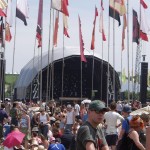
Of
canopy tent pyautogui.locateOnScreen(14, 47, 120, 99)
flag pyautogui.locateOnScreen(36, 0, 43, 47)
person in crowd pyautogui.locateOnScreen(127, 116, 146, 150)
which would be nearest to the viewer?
person in crowd pyautogui.locateOnScreen(127, 116, 146, 150)

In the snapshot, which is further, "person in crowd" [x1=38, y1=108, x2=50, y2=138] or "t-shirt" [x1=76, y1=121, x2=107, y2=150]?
"person in crowd" [x1=38, y1=108, x2=50, y2=138]

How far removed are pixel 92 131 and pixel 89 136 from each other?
3.2 inches

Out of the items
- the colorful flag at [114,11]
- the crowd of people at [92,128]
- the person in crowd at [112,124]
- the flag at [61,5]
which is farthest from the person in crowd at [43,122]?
the colorful flag at [114,11]

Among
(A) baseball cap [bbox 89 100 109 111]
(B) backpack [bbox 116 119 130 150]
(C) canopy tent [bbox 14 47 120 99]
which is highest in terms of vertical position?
(C) canopy tent [bbox 14 47 120 99]

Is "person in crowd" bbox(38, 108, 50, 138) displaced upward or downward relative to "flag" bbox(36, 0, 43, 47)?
downward

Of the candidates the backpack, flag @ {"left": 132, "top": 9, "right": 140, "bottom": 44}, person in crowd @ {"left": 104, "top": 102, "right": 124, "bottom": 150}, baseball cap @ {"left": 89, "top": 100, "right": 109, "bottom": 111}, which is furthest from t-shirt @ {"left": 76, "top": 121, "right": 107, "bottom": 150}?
flag @ {"left": 132, "top": 9, "right": 140, "bottom": 44}

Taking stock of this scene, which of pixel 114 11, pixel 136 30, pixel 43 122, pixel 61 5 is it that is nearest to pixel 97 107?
pixel 43 122

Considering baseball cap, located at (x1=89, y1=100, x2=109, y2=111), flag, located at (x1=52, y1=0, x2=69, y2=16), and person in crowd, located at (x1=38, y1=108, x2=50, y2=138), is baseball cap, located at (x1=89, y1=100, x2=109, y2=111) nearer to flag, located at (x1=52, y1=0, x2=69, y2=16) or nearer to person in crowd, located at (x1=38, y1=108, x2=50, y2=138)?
person in crowd, located at (x1=38, y1=108, x2=50, y2=138)

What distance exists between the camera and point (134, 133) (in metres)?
9.26

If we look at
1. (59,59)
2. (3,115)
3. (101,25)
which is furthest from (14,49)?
(59,59)

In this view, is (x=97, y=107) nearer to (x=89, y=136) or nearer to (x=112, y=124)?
(x=89, y=136)

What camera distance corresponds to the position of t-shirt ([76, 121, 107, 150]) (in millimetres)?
6230

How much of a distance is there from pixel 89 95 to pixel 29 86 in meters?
6.44

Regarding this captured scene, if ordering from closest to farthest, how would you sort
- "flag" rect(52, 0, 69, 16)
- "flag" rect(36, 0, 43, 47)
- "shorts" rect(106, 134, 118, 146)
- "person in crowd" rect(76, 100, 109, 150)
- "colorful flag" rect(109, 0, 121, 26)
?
"person in crowd" rect(76, 100, 109, 150)
"shorts" rect(106, 134, 118, 146)
"flag" rect(52, 0, 69, 16)
"flag" rect(36, 0, 43, 47)
"colorful flag" rect(109, 0, 121, 26)
